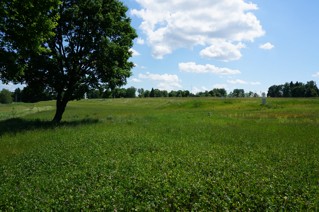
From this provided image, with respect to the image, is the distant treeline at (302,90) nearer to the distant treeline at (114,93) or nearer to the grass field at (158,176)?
the distant treeline at (114,93)

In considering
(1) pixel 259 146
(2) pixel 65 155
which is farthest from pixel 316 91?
(2) pixel 65 155

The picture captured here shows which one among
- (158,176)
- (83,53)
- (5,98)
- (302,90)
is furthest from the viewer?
(5,98)

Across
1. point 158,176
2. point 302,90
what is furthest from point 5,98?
point 158,176

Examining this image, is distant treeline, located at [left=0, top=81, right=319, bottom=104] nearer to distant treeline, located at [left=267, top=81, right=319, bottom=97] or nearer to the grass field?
distant treeline, located at [left=267, top=81, right=319, bottom=97]

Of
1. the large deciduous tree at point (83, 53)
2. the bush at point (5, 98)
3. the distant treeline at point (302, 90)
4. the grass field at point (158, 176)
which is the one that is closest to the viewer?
the grass field at point (158, 176)

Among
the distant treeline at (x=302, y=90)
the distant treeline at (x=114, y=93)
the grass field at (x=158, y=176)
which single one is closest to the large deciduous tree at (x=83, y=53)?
the distant treeline at (x=114, y=93)

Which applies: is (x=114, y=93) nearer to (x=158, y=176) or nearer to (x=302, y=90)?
(x=158, y=176)

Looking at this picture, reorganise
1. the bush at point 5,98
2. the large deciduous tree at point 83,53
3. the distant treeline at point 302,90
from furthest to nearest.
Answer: the bush at point 5,98, the distant treeline at point 302,90, the large deciduous tree at point 83,53

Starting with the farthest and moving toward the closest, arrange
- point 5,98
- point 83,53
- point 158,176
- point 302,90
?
point 5,98 < point 302,90 < point 83,53 < point 158,176

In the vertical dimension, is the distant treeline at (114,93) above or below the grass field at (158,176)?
above

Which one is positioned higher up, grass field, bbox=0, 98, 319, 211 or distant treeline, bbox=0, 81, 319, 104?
distant treeline, bbox=0, 81, 319, 104

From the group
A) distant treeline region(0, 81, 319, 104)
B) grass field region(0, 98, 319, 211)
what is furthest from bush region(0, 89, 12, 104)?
grass field region(0, 98, 319, 211)

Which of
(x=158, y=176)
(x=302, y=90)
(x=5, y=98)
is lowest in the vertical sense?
(x=158, y=176)

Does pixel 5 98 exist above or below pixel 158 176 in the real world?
above
